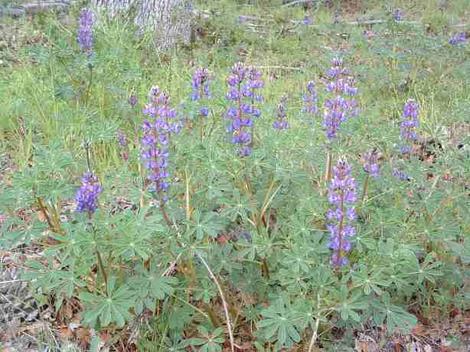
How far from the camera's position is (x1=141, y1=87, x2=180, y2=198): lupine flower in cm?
228

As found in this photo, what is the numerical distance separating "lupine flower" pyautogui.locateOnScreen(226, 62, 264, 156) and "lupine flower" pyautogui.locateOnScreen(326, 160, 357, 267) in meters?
0.67

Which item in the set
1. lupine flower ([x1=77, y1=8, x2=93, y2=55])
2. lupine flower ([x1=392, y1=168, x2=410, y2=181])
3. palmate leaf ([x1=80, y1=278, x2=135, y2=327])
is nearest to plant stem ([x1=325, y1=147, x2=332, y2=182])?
lupine flower ([x1=392, y1=168, x2=410, y2=181])

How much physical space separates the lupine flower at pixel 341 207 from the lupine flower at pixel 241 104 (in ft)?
2.21

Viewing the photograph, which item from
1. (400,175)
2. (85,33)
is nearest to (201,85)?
(400,175)

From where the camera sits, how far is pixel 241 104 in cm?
278

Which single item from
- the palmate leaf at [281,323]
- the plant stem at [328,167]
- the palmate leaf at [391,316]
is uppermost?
the plant stem at [328,167]

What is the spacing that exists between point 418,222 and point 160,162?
1280mm

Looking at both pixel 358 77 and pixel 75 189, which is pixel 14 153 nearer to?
pixel 75 189

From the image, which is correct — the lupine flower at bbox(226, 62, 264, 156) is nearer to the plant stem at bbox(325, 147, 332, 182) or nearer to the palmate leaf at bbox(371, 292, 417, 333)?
the plant stem at bbox(325, 147, 332, 182)

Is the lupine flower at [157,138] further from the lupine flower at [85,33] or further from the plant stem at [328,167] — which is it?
the lupine flower at [85,33]

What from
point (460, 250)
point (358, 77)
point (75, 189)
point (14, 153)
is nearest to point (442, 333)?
point (460, 250)

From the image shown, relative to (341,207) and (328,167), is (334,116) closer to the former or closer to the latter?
(328,167)

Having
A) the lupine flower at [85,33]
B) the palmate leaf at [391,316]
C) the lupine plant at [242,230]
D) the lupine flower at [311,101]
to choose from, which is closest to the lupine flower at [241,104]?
the lupine plant at [242,230]

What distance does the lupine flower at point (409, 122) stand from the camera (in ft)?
9.41
